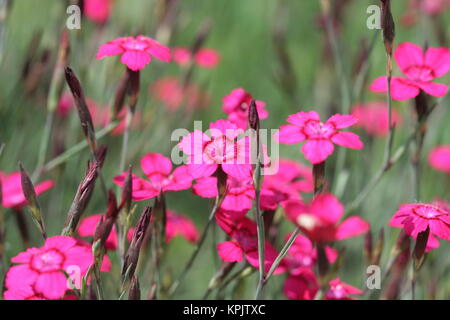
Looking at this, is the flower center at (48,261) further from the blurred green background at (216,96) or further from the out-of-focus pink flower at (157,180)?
the blurred green background at (216,96)

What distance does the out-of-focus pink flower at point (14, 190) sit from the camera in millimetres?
1360

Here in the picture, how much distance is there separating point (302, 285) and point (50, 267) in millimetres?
517

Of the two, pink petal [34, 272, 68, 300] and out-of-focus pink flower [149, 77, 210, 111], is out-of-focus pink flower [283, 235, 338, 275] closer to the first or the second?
pink petal [34, 272, 68, 300]

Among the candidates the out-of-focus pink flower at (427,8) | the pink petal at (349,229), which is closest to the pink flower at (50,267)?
the pink petal at (349,229)

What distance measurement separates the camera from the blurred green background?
1.88 m

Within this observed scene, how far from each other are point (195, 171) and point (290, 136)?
18 cm

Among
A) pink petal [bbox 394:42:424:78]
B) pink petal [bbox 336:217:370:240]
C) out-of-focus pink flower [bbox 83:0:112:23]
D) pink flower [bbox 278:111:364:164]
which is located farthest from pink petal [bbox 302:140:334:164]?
out-of-focus pink flower [bbox 83:0:112:23]

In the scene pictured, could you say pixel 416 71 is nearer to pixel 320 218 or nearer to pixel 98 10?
pixel 320 218

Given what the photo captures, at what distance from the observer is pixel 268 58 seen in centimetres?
285

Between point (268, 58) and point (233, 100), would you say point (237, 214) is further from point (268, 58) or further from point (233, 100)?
point (268, 58)

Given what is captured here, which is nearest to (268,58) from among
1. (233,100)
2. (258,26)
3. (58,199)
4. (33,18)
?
(258,26)

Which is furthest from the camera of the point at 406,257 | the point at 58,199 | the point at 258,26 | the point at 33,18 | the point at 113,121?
→ the point at 258,26
